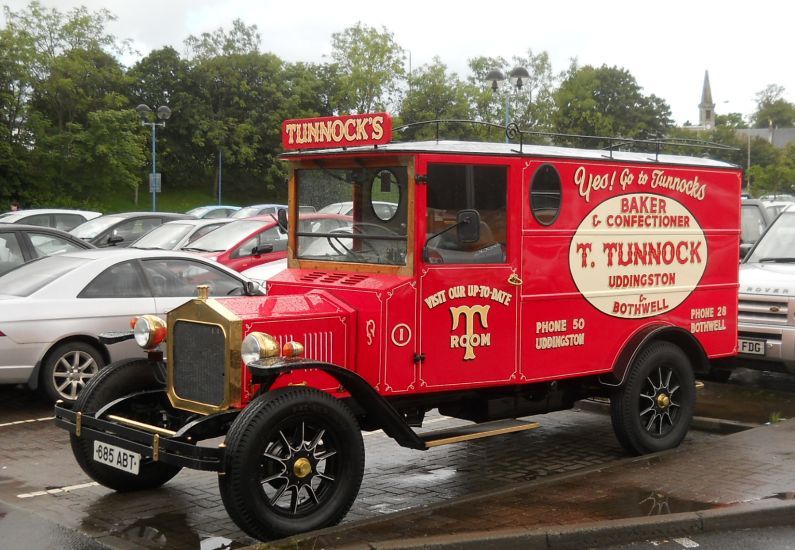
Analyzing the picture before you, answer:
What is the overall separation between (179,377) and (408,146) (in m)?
2.09

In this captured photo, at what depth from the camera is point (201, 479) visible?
7.28 meters

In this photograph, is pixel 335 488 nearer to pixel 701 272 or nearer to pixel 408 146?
pixel 408 146

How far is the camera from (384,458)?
800 centimetres

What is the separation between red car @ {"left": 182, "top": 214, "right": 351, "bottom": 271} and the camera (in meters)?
14.9

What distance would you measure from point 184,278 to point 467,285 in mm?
4514

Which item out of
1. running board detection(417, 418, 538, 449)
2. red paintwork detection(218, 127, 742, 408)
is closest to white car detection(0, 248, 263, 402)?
running board detection(417, 418, 538, 449)

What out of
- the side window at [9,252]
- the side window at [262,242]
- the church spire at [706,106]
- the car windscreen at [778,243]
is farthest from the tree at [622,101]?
the church spire at [706,106]

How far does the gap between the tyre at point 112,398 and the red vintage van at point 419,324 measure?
0.01 metres

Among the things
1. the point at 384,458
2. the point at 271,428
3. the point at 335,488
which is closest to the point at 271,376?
the point at 271,428

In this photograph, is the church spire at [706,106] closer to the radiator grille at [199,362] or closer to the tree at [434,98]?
the tree at [434,98]

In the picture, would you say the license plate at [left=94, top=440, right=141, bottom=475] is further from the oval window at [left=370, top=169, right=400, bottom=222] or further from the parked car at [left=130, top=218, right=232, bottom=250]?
the parked car at [left=130, top=218, right=232, bottom=250]

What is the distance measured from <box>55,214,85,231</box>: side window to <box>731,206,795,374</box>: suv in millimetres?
15337

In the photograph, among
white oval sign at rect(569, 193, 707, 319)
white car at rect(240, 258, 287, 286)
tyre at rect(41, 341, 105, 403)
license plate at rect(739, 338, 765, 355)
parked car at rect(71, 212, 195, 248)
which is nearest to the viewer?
white oval sign at rect(569, 193, 707, 319)

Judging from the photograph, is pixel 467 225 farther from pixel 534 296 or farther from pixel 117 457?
pixel 117 457
